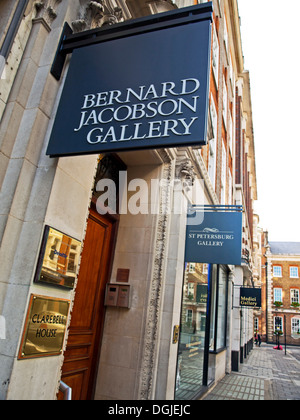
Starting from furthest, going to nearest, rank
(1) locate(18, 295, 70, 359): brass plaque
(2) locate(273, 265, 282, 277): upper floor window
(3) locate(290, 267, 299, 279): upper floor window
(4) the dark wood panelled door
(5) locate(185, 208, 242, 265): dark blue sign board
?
(2) locate(273, 265, 282, 277): upper floor window < (3) locate(290, 267, 299, 279): upper floor window < (5) locate(185, 208, 242, 265): dark blue sign board < (4) the dark wood panelled door < (1) locate(18, 295, 70, 359): brass plaque

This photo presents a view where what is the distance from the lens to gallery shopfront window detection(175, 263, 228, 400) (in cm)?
677

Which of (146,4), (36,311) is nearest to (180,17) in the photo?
(146,4)

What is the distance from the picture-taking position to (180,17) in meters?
2.98

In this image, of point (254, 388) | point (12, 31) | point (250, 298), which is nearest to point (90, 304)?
point (12, 31)

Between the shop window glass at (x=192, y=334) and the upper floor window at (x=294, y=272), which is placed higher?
the upper floor window at (x=294, y=272)

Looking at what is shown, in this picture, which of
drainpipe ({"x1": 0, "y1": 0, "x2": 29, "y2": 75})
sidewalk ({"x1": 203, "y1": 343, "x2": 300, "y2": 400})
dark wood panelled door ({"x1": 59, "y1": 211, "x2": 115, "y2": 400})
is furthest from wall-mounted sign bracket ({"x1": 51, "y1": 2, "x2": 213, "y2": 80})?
sidewalk ({"x1": 203, "y1": 343, "x2": 300, "y2": 400})

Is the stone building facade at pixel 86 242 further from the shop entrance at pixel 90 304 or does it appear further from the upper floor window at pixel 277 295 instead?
the upper floor window at pixel 277 295

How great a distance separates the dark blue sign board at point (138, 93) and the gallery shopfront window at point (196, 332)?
4824 mm

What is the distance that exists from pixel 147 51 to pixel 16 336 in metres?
2.79

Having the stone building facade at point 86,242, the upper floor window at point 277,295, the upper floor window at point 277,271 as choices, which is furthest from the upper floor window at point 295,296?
the stone building facade at point 86,242

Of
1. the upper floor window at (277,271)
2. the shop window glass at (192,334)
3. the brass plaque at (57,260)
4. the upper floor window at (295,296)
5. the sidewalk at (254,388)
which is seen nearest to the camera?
the brass plaque at (57,260)

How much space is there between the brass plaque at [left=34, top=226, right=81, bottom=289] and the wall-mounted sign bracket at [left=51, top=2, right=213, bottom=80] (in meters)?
1.68

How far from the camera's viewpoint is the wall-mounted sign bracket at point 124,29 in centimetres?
291

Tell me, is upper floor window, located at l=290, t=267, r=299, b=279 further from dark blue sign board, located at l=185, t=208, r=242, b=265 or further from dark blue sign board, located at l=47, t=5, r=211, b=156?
dark blue sign board, located at l=47, t=5, r=211, b=156
